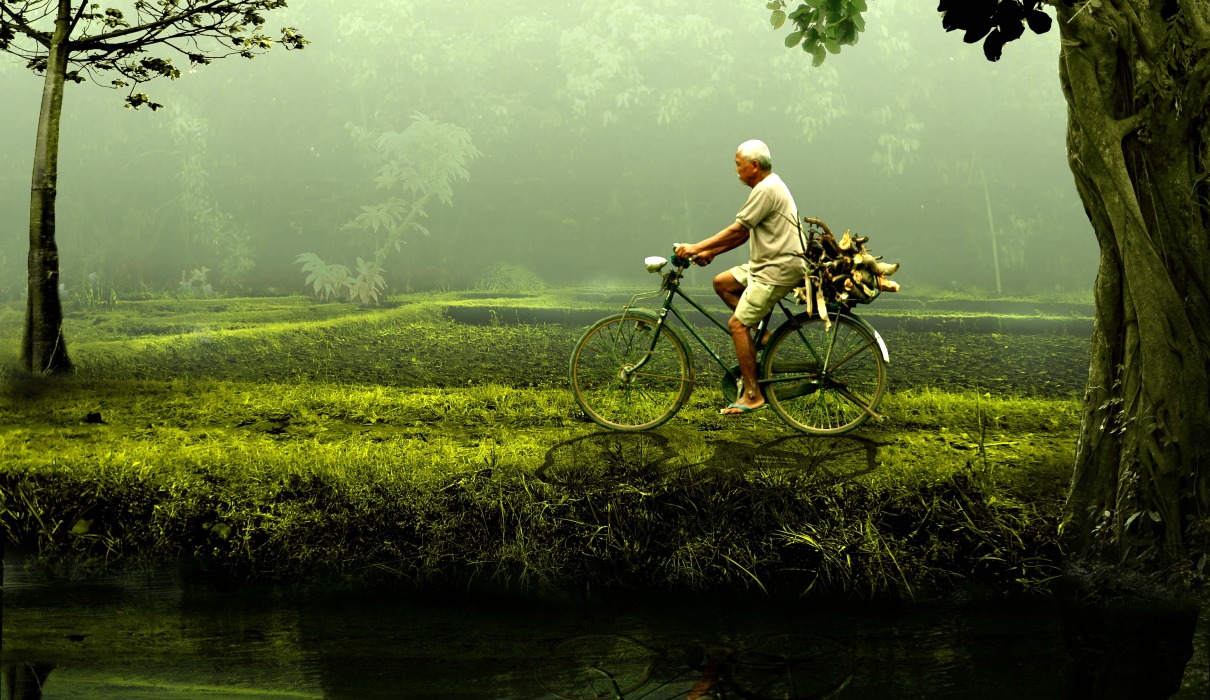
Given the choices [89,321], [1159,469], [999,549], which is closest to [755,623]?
[999,549]

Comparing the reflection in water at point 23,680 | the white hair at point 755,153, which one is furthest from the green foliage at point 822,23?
the reflection in water at point 23,680

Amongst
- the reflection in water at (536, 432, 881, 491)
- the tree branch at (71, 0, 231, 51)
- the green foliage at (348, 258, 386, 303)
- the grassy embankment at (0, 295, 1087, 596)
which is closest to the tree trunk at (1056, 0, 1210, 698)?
the grassy embankment at (0, 295, 1087, 596)

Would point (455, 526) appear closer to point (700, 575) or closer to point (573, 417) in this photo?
point (700, 575)

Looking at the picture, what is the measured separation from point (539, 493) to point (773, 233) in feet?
7.04

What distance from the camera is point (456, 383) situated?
33.5ft

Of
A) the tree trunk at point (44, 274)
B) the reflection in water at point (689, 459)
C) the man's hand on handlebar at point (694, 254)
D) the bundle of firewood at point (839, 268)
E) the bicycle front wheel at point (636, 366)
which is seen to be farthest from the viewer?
the tree trunk at point (44, 274)

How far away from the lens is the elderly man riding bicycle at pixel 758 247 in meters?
6.60

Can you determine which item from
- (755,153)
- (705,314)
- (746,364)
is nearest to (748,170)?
(755,153)

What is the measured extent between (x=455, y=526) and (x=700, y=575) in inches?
53.9

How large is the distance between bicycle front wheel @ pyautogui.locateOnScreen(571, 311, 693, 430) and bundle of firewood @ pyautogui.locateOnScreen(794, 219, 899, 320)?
3.15 feet

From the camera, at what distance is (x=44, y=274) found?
390 inches

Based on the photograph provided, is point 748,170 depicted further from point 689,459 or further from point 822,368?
point 689,459

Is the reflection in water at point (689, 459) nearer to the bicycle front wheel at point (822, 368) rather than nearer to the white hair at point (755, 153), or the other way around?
the bicycle front wheel at point (822, 368)

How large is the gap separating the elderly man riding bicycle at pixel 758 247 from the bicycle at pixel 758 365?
0.50 feet
